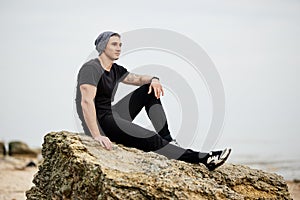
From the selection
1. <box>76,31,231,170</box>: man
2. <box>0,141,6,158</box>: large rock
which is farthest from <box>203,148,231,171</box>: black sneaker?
<box>0,141,6,158</box>: large rock

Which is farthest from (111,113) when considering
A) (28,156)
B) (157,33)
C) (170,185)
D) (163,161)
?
(28,156)

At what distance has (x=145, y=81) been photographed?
5246mm

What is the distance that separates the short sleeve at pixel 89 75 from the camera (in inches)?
186

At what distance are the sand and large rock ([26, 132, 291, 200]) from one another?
4793mm

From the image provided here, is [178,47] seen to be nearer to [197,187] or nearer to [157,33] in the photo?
[157,33]

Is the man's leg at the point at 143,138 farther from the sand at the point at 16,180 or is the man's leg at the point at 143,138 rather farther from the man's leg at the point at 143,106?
the sand at the point at 16,180

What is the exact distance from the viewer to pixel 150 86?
16.5 ft

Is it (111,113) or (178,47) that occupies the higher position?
(178,47)

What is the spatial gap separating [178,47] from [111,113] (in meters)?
1.46

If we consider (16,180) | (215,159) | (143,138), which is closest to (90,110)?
(143,138)

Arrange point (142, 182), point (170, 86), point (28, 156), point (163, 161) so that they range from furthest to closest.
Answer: point (28, 156)
point (170, 86)
point (163, 161)
point (142, 182)

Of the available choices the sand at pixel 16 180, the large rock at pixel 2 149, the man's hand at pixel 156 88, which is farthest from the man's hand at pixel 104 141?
the large rock at pixel 2 149

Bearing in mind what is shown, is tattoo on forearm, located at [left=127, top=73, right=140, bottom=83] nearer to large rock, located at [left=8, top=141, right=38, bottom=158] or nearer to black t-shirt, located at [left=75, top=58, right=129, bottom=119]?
black t-shirt, located at [left=75, top=58, right=129, bottom=119]

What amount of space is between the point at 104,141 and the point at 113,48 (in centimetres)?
102
